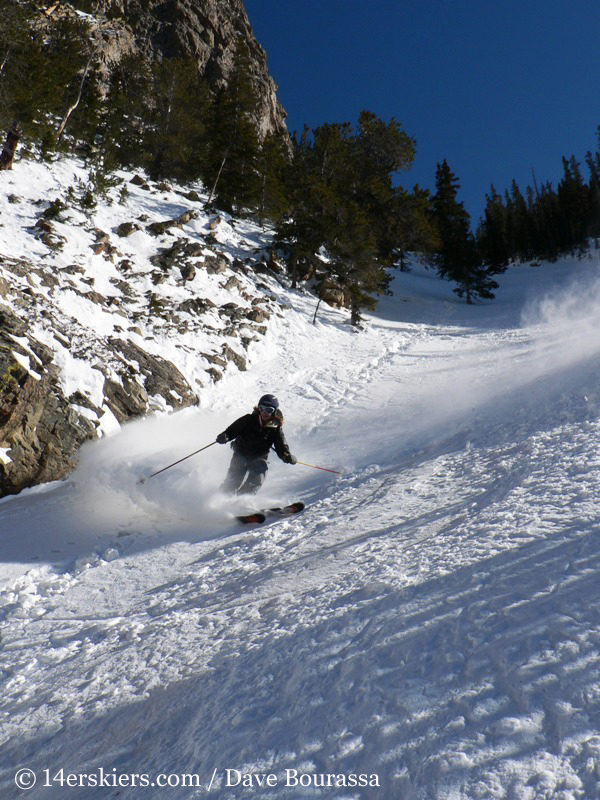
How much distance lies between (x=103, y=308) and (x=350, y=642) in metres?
12.4

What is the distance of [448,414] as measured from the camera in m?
10.1

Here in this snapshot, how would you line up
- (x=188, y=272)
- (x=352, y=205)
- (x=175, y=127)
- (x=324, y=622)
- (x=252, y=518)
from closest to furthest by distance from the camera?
1. (x=324, y=622)
2. (x=252, y=518)
3. (x=188, y=272)
4. (x=352, y=205)
5. (x=175, y=127)

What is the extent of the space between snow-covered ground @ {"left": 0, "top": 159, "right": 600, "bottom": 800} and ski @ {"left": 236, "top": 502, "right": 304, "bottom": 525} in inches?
7.1

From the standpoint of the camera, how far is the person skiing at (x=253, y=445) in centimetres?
750

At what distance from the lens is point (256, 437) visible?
761 cm

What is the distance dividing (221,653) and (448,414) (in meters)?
7.76

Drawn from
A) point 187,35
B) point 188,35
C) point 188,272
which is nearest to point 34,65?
point 188,272

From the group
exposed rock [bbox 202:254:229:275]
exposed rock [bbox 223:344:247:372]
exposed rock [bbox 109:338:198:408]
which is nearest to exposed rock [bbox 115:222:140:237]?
exposed rock [bbox 202:254:229:275]

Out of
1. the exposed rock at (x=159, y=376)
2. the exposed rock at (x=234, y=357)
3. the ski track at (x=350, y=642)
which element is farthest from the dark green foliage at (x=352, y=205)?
the ski track at (x=350, y=642)

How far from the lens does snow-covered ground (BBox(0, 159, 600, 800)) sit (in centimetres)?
247

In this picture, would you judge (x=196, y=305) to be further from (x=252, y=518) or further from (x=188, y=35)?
(x=188, y=35)

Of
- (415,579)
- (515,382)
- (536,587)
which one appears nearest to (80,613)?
(415,579)

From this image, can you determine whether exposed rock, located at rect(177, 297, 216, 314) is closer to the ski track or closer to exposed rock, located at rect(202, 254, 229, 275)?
exposed rock, located at rect(202, 254, 229, 275)

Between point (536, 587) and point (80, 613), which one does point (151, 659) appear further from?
point (536, 587)
